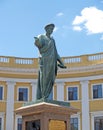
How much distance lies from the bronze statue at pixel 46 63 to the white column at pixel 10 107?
19.4m

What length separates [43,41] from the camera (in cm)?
1177

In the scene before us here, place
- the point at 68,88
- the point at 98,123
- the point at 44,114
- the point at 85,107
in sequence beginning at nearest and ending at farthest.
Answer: the point at 44,114
the point at 98,123
the point at 85,107
the point at 68,88

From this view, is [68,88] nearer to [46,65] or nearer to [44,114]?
[46,65]

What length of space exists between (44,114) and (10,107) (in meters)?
20.6

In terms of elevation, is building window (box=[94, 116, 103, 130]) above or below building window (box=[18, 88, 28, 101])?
below

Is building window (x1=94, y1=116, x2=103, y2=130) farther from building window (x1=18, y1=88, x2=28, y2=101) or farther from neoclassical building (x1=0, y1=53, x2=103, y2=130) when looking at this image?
building window (x1=18, y1=88, x2=28, y2=101)

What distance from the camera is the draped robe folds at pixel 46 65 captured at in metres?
11.6

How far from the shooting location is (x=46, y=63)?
11.7 metres

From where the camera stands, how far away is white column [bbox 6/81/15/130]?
100ft

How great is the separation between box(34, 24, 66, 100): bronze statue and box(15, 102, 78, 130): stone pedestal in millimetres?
628

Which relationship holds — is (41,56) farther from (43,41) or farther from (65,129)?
(65,129)

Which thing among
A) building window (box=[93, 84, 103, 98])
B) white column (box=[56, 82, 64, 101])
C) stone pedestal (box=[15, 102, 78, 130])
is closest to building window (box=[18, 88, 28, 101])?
white column (box=[56, 82, 64, 101])

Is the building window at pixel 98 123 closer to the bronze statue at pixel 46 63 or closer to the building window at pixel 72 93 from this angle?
the building window at pixel 72 93

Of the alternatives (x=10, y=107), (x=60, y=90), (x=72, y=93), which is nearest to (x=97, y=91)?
(x=72, y=93)
